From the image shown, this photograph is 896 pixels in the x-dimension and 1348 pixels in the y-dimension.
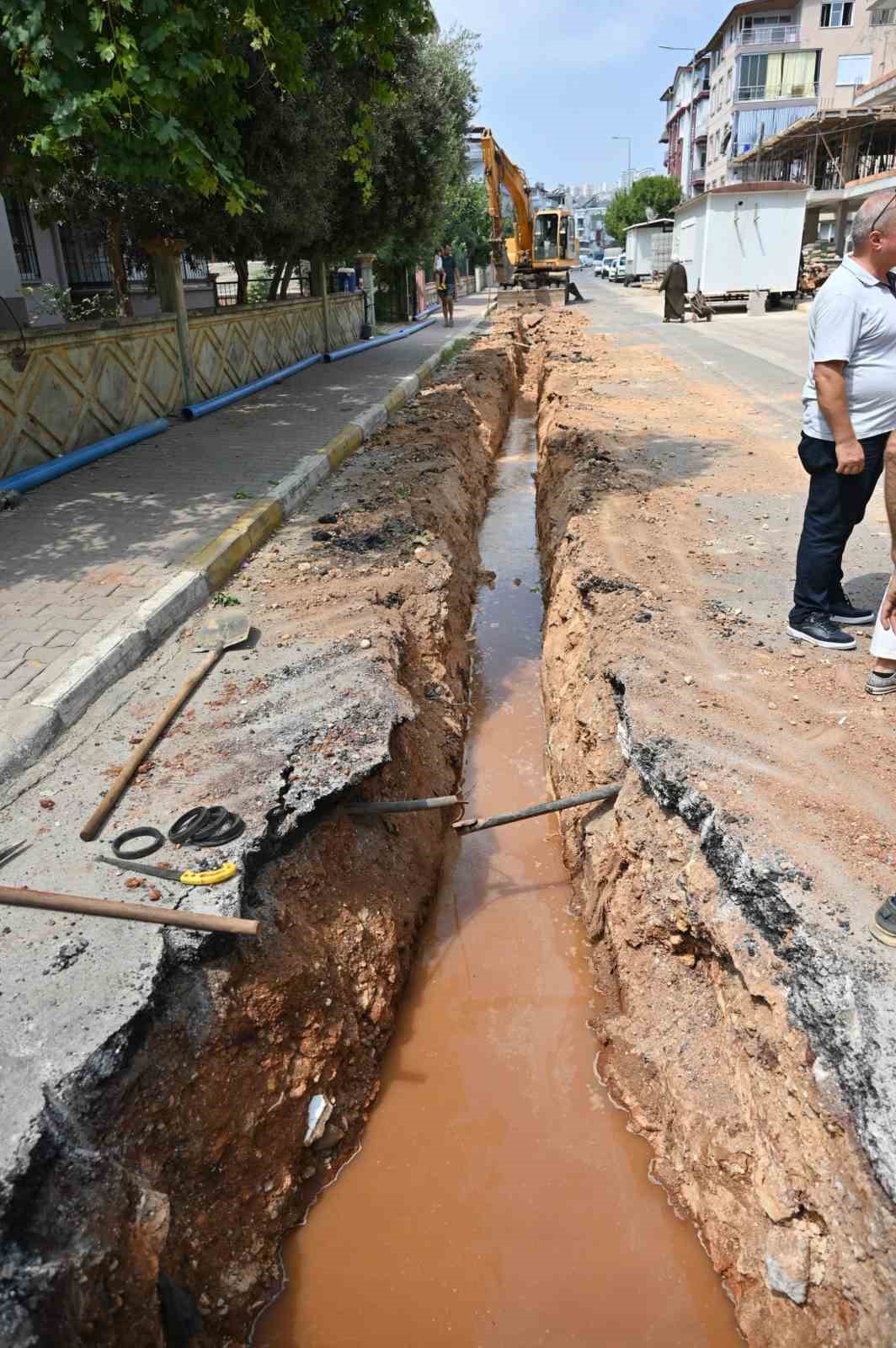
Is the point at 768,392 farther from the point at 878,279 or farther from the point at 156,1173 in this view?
the point at 156,1173

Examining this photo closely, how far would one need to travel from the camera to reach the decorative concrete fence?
28.8 ft

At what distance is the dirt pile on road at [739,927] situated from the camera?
2574 millimetres

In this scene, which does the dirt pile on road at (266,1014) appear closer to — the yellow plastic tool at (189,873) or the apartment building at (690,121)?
the yellow plastic tool at (189,873)

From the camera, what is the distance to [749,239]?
2858 cm

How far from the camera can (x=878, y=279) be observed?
13.0 feet

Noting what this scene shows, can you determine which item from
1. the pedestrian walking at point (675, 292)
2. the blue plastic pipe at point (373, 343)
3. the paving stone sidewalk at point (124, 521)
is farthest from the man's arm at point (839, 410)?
the pedestrian walking at point (675, 292)

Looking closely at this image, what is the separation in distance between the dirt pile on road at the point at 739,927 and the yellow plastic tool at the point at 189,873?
1743 millimetres

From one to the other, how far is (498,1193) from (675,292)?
26996mm

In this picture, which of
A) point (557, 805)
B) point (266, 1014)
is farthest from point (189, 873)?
point (557, 805)

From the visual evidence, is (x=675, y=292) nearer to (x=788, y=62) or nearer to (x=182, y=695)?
(x=182, y=695)

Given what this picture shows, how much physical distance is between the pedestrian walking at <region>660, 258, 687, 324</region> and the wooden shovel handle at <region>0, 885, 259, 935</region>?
1052 inches

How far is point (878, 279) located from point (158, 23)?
465cm

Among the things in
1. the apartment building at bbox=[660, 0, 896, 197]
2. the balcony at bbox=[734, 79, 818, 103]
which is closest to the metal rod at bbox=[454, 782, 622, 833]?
the apartment building at bbox=[660, 0, 896, 197]

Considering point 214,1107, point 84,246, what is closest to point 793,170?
point 84,246
